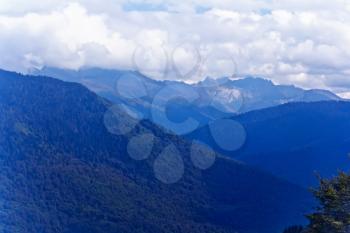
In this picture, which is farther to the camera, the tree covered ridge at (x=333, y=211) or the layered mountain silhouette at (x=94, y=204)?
the layered mountain silhouette at (x=94, y=204)

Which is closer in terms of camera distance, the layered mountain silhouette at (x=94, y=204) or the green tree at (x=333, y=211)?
the green tree at (x=333, y=211)

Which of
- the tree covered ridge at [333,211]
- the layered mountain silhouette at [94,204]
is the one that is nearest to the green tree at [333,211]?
the tree covered ridge at [333,211]

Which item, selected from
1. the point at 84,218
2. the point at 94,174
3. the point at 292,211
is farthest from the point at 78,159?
the point at 292,211

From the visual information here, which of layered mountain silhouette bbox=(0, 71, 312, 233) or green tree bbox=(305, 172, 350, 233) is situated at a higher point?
layered mountain silhouette bbox=(0, 71, 312, 233)

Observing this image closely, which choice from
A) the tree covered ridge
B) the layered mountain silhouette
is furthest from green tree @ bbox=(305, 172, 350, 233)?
the layered mountain silhouette

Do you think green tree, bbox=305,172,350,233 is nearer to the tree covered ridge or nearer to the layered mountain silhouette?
the tree covered ridge

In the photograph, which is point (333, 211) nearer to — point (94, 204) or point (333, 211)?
point (333, 211)

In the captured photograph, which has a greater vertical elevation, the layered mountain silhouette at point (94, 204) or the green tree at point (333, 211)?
the layered mountain silhouette at point (94, 204)

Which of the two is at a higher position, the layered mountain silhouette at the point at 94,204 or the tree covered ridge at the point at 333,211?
the layered mountain silhouette at the point at 94,204

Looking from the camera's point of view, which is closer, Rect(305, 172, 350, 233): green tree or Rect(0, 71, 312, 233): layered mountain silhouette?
Rect(305, 172, 350, 233): green tree

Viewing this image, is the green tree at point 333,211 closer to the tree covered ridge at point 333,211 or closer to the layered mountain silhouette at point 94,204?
the tree covered ridge at point 333,211

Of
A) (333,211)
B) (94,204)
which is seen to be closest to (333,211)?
(333,211)
